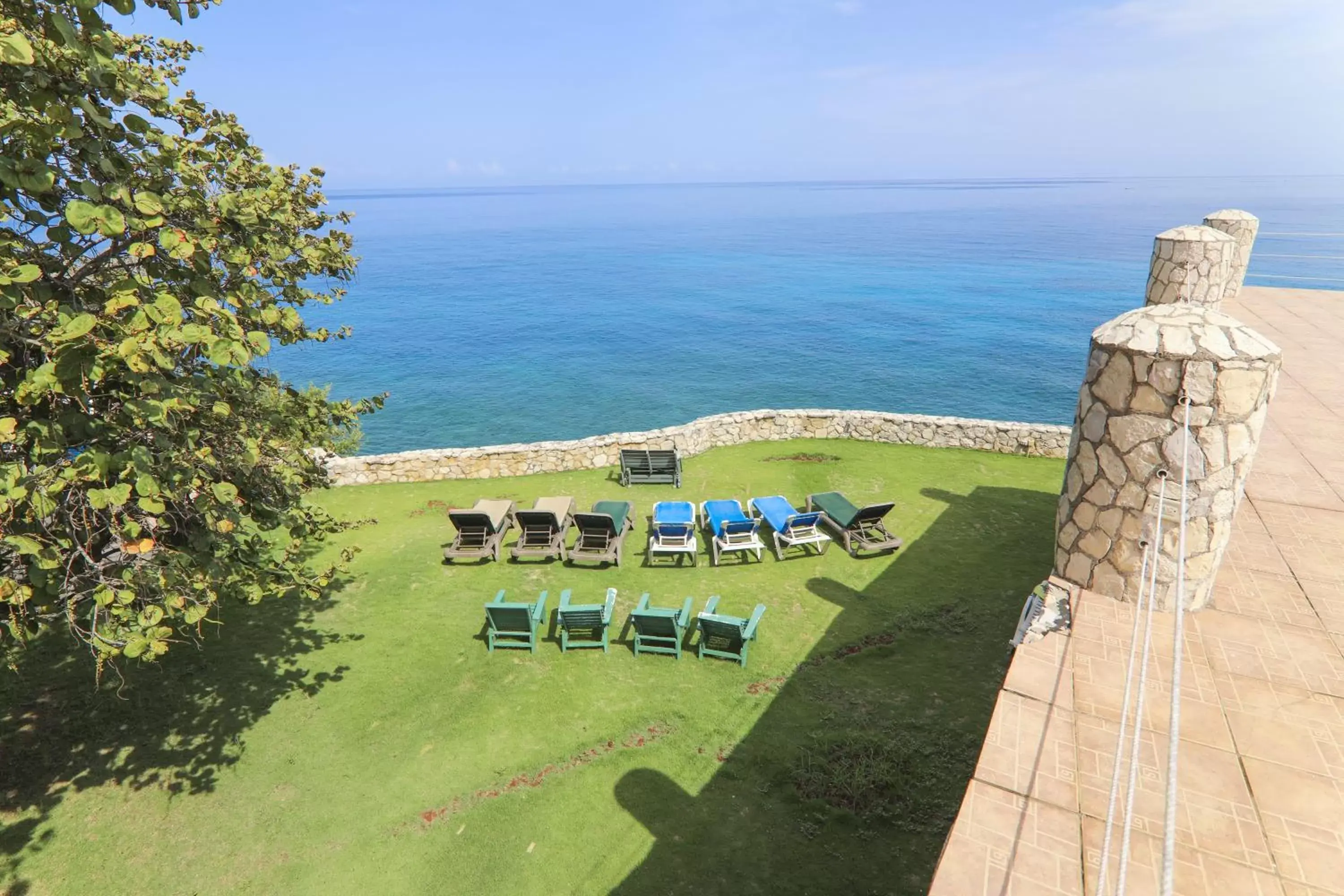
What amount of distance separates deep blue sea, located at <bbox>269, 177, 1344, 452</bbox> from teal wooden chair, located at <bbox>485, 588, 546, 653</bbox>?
434cm

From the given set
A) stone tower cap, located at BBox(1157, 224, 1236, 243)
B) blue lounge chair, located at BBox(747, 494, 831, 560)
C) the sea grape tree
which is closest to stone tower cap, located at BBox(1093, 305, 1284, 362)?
blue lounge chair, located at BBox(747, 494, 831, 560)

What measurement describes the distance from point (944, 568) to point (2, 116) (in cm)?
1178

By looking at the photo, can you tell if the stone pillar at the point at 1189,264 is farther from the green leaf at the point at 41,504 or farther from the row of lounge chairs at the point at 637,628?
the green leaf at the point at 41,504

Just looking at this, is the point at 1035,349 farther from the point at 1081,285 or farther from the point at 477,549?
the point at 477,549

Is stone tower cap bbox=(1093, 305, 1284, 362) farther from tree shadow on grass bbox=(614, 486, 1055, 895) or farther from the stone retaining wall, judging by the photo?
the stone retaining wall

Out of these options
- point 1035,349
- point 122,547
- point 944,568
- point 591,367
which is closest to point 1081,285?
point 1035,349

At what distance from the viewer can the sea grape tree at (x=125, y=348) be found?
12.7ft

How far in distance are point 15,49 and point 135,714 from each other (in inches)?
301

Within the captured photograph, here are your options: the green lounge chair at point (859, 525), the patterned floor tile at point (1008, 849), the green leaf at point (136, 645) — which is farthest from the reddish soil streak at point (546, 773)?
the green lounge chair at point (859, 525)

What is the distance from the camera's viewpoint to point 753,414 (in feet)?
59.5

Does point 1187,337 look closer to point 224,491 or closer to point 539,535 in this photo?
point 224,491

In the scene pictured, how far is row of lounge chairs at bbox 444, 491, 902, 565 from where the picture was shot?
11.1 meters

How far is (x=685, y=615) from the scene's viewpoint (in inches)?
350

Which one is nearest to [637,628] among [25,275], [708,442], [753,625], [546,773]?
[753,625]
